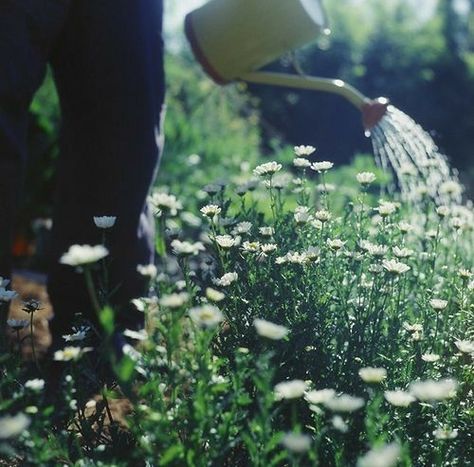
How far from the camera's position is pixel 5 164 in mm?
1959

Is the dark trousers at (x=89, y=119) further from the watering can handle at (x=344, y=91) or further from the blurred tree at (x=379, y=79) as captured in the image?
the blurred tree at (x=379, y=79)

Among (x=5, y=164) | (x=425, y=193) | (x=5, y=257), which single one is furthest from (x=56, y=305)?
(x=425, y=193)

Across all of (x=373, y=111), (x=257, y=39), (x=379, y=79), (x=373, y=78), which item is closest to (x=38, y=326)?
(x=257, y=39)

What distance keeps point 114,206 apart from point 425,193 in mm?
911

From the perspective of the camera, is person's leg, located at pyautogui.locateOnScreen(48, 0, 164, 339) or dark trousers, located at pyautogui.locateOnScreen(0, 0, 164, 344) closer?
dark trousers, located at pyautogui.locateOnScreen(0, 0, 164, 344)

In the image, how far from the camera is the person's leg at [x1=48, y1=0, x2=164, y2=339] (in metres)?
2.08

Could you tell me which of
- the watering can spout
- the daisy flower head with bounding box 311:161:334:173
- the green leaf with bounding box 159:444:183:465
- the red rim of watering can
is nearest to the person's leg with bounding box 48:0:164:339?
the red rim of watering can

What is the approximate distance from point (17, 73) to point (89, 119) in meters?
0.29

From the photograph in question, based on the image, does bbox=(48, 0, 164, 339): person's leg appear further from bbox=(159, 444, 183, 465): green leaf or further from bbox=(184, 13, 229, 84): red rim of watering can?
bbox=(159, 444, 183, 465): green leaf

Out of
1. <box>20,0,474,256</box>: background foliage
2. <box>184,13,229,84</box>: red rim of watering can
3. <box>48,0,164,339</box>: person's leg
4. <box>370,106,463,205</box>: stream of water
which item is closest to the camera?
<box>48,0,164,339</box>: person's leg

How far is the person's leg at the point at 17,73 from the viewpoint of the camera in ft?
6.17

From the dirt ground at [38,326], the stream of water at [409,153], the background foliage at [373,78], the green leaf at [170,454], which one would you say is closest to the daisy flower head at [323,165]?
the stream of water at [409,153]

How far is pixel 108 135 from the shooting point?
2.13 meters

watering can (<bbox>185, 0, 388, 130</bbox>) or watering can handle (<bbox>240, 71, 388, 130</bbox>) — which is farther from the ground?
watering can (<bbox>185, 0, 388, 130</bbox>)
